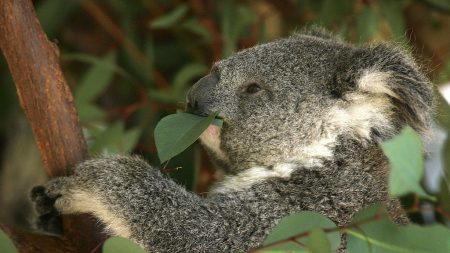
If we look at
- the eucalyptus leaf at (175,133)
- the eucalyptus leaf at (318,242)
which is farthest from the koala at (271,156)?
the eucalyptus leaf at (318,242)

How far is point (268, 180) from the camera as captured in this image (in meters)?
2.66

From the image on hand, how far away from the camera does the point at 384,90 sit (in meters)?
2.61

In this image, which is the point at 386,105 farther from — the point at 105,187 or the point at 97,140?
the point at 97,140

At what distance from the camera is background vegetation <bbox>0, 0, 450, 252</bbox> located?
12.2 ft

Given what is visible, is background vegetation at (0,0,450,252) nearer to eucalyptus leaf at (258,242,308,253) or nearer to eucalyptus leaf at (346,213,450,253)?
eucalyptus leaf at (346,213,450,253)

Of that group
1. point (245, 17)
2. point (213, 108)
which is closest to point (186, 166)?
point (213, 108)

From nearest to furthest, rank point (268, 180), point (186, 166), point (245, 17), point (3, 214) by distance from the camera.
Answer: point (268, 180)
point (186, 166)
point (245, 17)
point (3, 214)

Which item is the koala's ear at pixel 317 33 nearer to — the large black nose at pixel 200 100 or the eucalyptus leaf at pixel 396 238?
the large black nose at pixel 200 100

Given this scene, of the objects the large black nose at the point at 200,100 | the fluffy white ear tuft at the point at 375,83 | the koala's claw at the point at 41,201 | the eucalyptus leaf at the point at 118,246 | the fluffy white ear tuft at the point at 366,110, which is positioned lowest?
the eucalyptus leaf at the point at 118,246

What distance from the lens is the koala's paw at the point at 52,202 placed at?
8.32 feet

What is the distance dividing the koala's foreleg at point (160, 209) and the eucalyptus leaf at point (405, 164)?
0.87 metres

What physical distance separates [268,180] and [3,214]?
260 centimetres

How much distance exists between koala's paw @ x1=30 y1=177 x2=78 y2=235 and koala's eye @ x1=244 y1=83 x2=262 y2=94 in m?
0.78

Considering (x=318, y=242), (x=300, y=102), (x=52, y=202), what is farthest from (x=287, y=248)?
(x=52, y=202)
